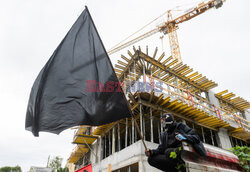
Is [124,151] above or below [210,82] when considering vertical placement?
below

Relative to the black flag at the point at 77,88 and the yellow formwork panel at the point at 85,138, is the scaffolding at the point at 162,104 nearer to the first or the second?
the yellow formwork panel at the point at 85,138

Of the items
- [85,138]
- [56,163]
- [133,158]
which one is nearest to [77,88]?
[133,158]

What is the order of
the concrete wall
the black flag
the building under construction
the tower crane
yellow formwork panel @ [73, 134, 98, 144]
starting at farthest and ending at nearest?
the tower crane < yellow formwork panel @ [73, 134, 98, 144] < the building under construction < the concrete wall < the black flag

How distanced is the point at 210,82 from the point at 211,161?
14.4 meters

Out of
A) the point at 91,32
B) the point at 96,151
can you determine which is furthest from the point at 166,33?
the point at 91,32

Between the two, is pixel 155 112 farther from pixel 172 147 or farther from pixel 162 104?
pixel 172 147

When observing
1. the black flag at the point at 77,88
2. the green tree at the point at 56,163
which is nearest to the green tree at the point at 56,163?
the green tree at the point at 56,163

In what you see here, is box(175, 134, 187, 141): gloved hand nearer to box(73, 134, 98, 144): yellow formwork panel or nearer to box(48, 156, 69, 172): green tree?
box(73, 134, 98, 144): yellow formwork panel

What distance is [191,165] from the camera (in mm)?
3324

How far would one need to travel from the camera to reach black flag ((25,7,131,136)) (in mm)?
3826

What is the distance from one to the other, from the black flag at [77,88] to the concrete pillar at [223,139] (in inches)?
493

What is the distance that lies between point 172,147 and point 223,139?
12556mm

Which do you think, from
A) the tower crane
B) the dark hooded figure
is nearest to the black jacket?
the dark hooded figure

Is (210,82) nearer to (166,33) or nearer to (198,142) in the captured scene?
(198,142)
